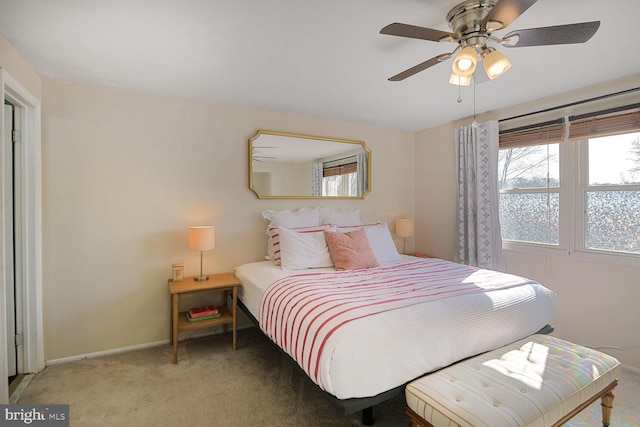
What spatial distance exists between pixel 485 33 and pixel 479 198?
221 cm

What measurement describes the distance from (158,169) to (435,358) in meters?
2.70

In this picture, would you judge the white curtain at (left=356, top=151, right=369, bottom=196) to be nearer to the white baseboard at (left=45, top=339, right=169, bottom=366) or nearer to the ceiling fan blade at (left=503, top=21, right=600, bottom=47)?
the ceiling fan blade at (left=503, top=21, right=600, bottom=47)

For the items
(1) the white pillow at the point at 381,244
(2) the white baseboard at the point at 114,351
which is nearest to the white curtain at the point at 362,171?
(1) the white pillow at the point at 381,244

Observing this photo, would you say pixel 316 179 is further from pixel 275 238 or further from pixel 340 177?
pixel 275 238

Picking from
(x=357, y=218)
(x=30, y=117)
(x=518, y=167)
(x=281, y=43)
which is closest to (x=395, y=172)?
(x=357, y=218)

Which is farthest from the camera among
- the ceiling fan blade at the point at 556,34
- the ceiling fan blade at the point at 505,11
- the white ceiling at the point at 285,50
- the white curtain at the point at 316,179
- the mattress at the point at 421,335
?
the white curtain at the point at 316,179

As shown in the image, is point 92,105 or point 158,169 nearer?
point 92,105

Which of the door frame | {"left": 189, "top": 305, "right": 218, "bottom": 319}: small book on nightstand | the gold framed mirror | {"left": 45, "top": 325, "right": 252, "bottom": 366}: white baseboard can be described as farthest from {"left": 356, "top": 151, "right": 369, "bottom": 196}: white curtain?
the door frame

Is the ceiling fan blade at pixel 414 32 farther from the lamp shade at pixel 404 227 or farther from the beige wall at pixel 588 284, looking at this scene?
the lamp shade at pixel 404 227

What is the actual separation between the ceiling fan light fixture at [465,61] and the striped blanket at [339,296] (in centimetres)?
129

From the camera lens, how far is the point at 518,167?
11.1ft

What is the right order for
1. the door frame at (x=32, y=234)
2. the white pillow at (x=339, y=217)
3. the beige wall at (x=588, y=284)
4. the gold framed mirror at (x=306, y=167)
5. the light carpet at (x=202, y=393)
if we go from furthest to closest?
the white pillow at (x=339, y=217) → the gold framed mirror at (x=306, y=167) → the beige wall at (x=588, y=284) → the door frame at (x=32, y=234) → the light carpet at (x=202, y=393)

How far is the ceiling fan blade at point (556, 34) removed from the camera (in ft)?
4.65

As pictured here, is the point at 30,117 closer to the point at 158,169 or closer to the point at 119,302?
the point at 158,169
